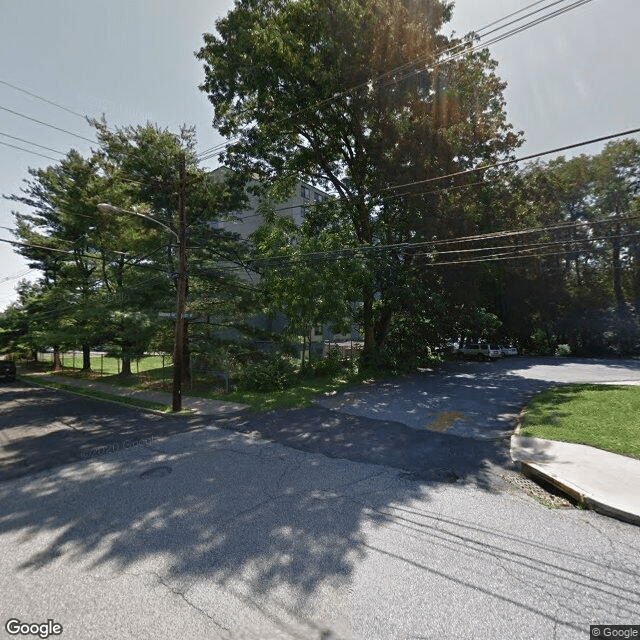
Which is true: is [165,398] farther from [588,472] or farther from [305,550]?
[588,472]

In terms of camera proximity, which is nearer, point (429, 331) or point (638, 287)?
point (429, 331)

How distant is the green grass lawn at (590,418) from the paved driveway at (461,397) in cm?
74

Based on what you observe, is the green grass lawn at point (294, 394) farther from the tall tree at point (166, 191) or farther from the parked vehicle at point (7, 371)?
the parked vehicle at point (7, 371)

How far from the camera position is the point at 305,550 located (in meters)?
4.34

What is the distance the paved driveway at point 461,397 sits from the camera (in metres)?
10.5

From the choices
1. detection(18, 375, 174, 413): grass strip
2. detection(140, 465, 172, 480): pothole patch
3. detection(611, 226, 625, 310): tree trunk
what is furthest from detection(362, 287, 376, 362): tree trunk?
detection(611, 226, 625, 310): tree trunk

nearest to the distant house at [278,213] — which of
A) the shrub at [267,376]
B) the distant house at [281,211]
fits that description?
the distant house at [281,211]

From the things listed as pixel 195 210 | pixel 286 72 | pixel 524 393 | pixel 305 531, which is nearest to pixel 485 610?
pixel 305 531

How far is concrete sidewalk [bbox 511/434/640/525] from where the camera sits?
5191 millimetres

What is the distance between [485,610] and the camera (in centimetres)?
333

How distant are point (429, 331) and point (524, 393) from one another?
961 cm

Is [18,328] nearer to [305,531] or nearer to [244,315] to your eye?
[244,315]

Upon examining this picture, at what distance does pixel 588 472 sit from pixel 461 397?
796 cm

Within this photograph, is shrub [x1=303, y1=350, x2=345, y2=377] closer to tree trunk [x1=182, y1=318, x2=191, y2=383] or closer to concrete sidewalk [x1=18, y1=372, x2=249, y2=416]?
tree trunk [x1=182, y1=318, x2=191, y2=383]
